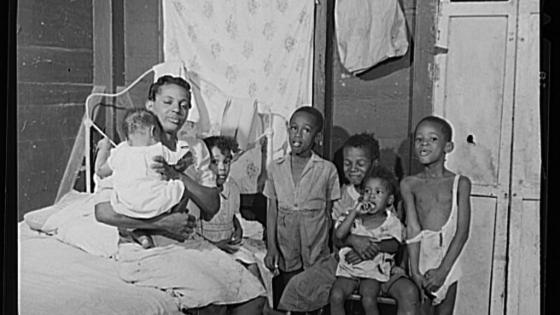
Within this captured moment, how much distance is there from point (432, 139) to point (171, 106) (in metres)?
0.40

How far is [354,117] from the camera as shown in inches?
49.6

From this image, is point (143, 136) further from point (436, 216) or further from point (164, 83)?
point (436, 216)

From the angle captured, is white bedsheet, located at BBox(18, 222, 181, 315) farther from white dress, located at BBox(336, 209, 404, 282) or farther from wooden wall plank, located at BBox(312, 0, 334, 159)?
wooden wall plank, located at BBox(312, 0, 334, 159)

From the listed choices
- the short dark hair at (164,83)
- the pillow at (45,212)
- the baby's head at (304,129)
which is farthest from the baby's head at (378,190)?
the pillow at (45,212)

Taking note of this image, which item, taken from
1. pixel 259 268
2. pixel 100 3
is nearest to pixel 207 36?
pixel 100 3

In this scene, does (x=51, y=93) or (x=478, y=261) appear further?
(x=51, y=93)

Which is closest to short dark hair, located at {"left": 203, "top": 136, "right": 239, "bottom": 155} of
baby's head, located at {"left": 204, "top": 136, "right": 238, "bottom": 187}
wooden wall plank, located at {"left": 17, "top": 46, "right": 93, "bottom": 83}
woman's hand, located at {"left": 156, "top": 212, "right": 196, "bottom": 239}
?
baby's head, located at {"left": 204, "top": 136, "right": 238, "bottom": 187}

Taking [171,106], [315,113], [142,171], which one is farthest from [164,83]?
[315,113]

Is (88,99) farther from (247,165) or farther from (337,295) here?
(337,295)

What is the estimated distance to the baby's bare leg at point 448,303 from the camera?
124cm

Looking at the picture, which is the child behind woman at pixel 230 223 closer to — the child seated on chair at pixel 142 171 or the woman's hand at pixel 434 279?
the child seated on chair at pixel 142 171

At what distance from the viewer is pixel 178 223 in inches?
52.6

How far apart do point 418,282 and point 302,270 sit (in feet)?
0.58

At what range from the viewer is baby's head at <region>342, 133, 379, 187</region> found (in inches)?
49.7
